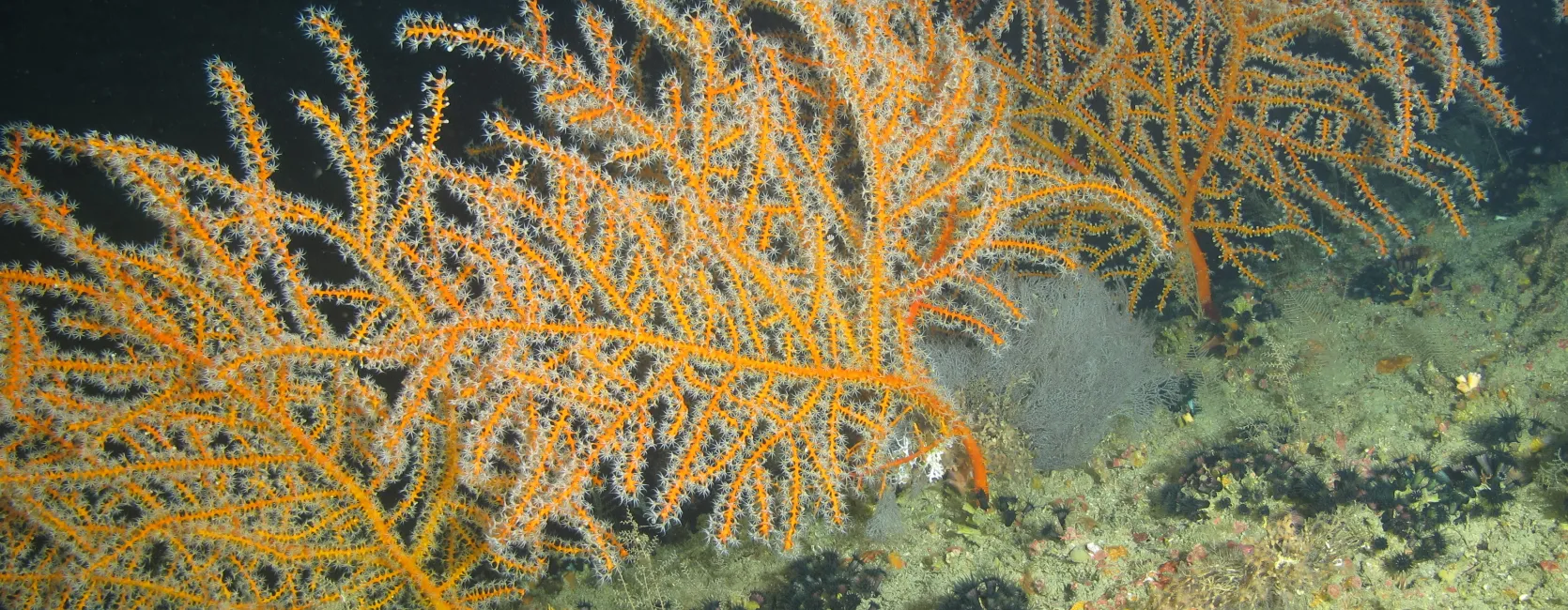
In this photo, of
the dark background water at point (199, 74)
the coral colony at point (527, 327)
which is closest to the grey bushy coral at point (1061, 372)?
the coral colony at point (527, 327)

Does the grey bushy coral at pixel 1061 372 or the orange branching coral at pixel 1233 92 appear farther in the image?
the orange branching coral at pixel 1233 92

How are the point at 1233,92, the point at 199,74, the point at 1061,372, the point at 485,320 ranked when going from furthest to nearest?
the point at 199,74
the point at 1233,92
the point at 1061,372
the point at 485,320

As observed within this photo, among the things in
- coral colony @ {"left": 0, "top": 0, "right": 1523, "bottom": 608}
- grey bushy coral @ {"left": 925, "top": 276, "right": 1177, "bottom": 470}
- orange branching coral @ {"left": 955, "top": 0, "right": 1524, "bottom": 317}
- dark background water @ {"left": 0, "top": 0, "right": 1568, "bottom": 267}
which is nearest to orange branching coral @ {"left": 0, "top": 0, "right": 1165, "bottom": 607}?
coral colony @ {"left": 0, "top": 0, "right": 1523, "bottom": 608}

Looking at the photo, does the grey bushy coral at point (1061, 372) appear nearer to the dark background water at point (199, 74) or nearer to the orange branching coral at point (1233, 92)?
the orange branching coral at point (1233, 92)

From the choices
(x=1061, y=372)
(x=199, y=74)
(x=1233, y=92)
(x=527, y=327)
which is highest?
(x=199, y=74)

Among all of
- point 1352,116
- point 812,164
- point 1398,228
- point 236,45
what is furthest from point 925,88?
point 236,45

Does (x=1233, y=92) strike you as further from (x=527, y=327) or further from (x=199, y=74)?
(x=199, y=74)

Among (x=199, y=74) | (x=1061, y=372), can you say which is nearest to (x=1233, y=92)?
(x=1061, y=372)

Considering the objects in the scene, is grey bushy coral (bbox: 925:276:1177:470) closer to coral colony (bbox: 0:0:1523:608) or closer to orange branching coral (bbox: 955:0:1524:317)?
coral colony (bbox: 0:0:1523:608)

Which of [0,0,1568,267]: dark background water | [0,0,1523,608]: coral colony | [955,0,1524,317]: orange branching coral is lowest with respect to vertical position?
[0,0,1523,608]: coral colony
